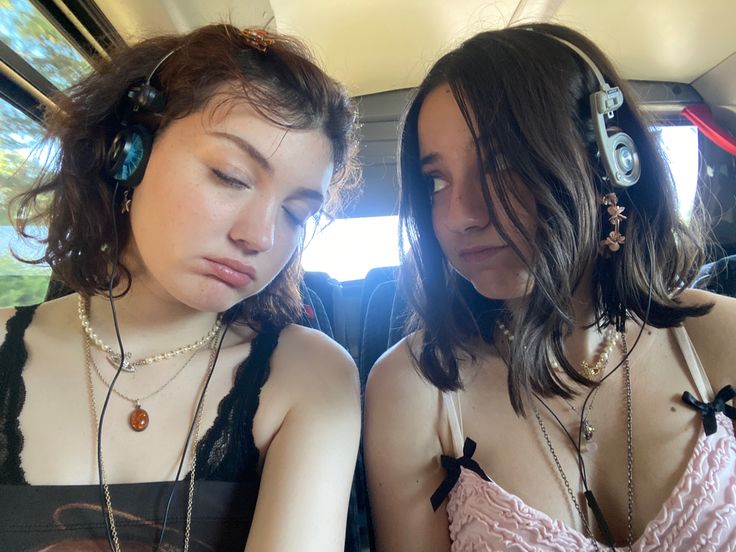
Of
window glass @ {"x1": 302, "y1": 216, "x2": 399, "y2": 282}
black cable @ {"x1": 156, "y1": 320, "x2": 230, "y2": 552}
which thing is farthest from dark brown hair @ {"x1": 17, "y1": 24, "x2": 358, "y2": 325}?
window glass @ {"x1": 302, "y1": 216, "x2": 399, "y2": 282}

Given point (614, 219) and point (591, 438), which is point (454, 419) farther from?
point (614, 219)

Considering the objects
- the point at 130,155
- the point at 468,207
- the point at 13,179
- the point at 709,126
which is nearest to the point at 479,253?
the point at 468,207

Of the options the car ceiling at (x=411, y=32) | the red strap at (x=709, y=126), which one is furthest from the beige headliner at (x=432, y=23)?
the red strap at (x=709, y=126)

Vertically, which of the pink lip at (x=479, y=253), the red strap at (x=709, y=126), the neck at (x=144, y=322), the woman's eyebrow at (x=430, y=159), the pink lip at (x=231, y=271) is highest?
the red strap at (x=709, y=126)

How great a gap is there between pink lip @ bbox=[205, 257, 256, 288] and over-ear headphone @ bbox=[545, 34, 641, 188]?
599mm

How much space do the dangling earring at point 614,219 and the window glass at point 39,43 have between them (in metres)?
1.40

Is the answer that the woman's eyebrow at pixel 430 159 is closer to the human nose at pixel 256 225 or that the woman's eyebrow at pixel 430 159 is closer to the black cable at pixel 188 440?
the human nose at pixel 256 225

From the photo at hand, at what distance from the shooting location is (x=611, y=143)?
2.62 feet

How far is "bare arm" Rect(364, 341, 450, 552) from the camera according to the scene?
0.91 m

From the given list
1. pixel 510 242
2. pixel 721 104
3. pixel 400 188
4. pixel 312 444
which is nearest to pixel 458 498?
pixel 312 444

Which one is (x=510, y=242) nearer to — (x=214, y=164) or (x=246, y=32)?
(x=214, y=164)

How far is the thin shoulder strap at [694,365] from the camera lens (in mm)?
926

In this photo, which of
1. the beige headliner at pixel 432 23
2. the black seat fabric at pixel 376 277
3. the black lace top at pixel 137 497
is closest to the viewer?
the black lace top at pixel 137 497

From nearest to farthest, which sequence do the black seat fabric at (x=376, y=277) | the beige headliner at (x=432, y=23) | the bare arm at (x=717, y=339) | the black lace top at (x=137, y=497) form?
the black lace top at (x=137, y=497) < the bare arm at (x=717, y=339) < the black seat fabric at (x=376, y=277) < the beige headliner at (x=432, y=23)
